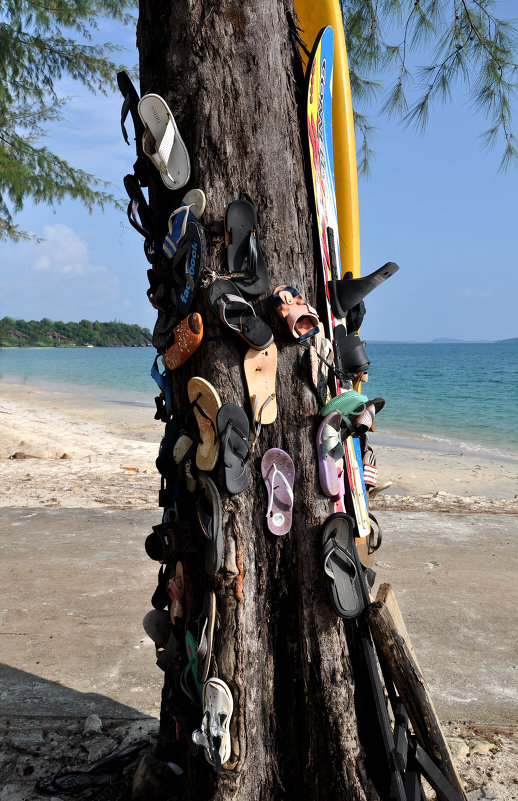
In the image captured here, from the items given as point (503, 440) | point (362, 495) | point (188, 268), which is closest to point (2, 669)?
point (362, 495)

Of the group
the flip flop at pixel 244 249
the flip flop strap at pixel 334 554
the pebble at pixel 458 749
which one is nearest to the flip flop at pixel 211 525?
the flip flop strap at pixel 334 554

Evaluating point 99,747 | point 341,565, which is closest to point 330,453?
point 341,565

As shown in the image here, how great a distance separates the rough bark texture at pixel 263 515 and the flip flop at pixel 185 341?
0.03 metres

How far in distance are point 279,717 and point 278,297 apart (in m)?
0.99

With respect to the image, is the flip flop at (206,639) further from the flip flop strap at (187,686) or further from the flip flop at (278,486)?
the flip flop at (278,486)

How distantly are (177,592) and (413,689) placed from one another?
62 centimetres

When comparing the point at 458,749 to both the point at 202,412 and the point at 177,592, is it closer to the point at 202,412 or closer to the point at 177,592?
the point at 177,592

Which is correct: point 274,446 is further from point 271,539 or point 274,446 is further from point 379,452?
point 379,452

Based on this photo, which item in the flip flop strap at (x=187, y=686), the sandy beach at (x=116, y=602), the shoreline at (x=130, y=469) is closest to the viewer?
the flip flop strap at (x=187, y=686)

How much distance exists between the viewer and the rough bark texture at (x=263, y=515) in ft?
4.61

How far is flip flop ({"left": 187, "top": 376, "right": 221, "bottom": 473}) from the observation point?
139cm

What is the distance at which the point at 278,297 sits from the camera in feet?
4.62

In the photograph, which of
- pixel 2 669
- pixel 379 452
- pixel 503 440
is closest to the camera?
pixel 2 669

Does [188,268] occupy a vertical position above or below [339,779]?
above
